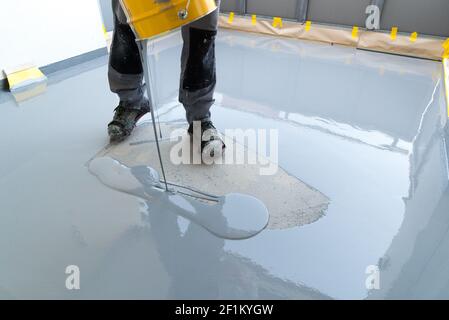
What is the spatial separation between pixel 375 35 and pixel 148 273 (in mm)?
2787

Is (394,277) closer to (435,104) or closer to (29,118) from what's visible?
(435,104)

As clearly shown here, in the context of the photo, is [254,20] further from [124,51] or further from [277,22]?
[124,51]

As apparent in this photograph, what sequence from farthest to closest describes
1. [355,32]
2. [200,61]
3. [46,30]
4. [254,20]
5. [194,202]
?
[254,20] → [355,32] → [46,30] → [200,61] → [194,202]

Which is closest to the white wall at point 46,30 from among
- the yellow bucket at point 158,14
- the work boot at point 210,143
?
the work boot at point 210,143

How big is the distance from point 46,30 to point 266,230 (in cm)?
210

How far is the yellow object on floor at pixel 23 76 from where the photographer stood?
1976 mm

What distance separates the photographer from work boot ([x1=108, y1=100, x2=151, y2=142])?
1416mm

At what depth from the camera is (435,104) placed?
1.81 m

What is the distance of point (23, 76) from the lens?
204cm

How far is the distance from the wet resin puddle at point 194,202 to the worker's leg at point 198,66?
0.35 m

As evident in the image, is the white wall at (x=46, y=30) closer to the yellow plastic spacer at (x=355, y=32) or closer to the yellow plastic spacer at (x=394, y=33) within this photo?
the yellow plastic spacer at (x=355, y=32)

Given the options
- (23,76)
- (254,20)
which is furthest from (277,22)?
(23,76)

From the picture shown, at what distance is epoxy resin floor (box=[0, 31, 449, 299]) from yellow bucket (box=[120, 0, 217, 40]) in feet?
1.89
